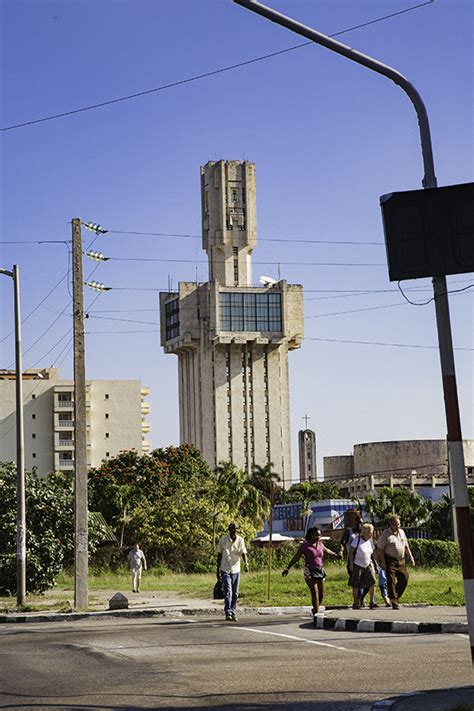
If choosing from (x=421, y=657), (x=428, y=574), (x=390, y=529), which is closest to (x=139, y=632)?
(x=390, y=529)

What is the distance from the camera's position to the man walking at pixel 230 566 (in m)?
21.6

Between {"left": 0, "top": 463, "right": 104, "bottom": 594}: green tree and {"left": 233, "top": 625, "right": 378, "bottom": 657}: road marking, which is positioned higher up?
{"left": 0, "top": 463, "right": 104, "bottom": 594}: green tree

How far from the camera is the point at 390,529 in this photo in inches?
866

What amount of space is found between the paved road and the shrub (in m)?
25.3

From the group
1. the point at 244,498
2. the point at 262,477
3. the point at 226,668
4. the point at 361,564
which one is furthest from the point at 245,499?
the point at 226,668

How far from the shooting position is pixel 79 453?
92.0 feet

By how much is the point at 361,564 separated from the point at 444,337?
38.6ft

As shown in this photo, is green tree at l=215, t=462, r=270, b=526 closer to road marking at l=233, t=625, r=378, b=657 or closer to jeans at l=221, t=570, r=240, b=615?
jeans at l=221, t=570, r=240, b=615

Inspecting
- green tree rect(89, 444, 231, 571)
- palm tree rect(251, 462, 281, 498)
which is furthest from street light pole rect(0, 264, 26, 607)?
palm tree rect(251, 462, 281, 498)

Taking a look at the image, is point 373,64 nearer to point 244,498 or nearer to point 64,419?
point 244,498

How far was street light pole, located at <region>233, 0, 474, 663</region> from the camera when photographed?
381 inches

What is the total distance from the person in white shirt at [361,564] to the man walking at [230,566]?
192cm

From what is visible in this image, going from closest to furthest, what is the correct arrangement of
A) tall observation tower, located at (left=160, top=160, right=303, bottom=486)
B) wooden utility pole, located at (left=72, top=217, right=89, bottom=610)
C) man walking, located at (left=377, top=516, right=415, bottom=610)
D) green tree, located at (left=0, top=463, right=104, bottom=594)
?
man walking, located at (left=377, top=516, right=415, bottom=610) → wooden utility pole, located at (left=72, top=217, right=89, bottom=610) → green tree, located at (left=0, top=463, right=104, bottom=594) → tall observation tower, located at (left=160, top=160, right=303, bottom=486)

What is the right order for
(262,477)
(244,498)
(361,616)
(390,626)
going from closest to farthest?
(390,626) < (361,616) < (244,498) < (262,477)
